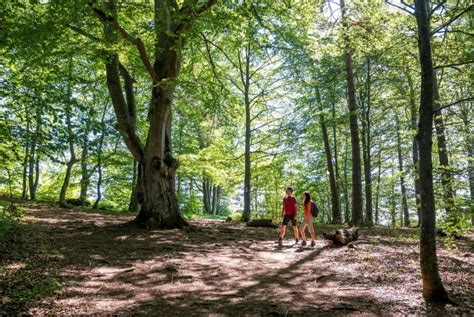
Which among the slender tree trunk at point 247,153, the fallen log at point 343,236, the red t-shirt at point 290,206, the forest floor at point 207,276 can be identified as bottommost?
the forest floor at point 207,276

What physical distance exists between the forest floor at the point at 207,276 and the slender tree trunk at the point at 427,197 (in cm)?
33

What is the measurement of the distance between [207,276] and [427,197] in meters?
3.95

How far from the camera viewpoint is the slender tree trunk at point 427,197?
507 cm

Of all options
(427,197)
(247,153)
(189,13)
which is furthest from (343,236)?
(247,153)

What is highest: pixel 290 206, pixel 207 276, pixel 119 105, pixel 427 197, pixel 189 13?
pixel 189 13

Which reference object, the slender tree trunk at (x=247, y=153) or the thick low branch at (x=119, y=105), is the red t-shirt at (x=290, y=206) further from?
the slender tree trunk at (x=247, y=153)

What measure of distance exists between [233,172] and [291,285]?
18.3 m

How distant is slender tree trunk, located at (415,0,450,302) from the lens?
5070 mm

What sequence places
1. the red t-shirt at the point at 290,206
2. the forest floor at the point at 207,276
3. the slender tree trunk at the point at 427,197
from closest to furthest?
1. the forest floor at the point at 207,276
2. the slender tree trunk at the point at 427,197
3. the red t-shirt at the point at 290,206

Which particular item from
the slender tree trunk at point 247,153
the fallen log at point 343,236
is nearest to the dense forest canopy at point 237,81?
the slender tree trunk at point 247,153

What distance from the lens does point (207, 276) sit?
651 centimetres

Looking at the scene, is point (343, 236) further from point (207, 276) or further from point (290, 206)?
point (207, 276)

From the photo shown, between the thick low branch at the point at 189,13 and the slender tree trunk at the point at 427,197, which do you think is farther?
the thick low branch at the point at 189,13

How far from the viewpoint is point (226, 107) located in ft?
42.1
